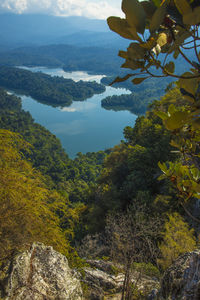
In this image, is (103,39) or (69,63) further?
(103,39)

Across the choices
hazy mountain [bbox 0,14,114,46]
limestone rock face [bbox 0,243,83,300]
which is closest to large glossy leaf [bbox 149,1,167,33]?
limestone rock face [bbox 0,243,83,300]

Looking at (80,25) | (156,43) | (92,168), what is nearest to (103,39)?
(80,25)

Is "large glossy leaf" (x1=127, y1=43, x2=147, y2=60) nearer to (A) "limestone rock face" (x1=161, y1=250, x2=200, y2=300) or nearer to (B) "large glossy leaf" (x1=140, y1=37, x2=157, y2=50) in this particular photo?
(B) "large glossy leaf" (x1=140, y1=37, x2=157, y2=50)

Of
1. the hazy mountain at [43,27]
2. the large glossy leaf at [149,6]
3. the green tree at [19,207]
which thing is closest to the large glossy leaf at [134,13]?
the large glossy leaf at [149,6]

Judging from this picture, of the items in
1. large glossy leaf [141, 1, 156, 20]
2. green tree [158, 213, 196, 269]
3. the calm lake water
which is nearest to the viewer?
large glossy leaf [141, 1, 156, 20]

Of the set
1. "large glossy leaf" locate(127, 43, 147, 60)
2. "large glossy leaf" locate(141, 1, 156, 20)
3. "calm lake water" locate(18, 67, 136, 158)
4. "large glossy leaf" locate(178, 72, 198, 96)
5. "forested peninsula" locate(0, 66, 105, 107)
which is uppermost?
"forested peninsula" locate(0, 66, 105, 107)

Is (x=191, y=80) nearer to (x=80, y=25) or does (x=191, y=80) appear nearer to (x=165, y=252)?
(x=165, y=252)

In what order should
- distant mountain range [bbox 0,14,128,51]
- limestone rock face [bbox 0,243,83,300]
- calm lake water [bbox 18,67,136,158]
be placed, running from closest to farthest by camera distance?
limestone rock face [bbox 0,243,83,300]
calm lake water [bbox 18,67,136,158]
distant mountain range [bbox 0,14,128,51]
